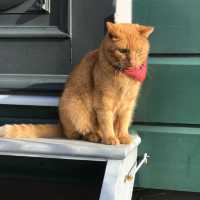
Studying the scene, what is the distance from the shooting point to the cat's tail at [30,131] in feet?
6.00

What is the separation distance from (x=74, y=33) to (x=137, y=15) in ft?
1.11

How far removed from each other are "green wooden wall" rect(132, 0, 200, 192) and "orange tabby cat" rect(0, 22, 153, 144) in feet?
0.51

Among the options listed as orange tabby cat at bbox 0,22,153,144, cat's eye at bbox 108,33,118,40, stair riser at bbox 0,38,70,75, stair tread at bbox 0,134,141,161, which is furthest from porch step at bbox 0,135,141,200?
stair riser at bbox 0,38,70,75

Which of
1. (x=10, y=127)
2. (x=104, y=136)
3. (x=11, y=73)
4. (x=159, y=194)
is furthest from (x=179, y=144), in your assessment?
(x=11, y=73)

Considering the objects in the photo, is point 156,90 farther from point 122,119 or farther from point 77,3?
point 77,3

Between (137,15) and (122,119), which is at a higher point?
(137,15)

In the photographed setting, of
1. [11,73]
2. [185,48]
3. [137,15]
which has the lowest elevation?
[11,73]

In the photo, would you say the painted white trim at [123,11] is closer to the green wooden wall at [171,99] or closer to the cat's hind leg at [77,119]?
the green wooden wall at [171,99]

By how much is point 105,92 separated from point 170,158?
0.52 m

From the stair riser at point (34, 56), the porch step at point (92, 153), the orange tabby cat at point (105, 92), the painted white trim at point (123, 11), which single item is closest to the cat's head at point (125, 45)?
the orange tabby cat at point (105, 92)

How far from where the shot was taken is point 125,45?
1.72 meters

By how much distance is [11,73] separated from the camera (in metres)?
2.24

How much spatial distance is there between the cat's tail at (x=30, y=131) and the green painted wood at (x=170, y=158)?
0.40 meters

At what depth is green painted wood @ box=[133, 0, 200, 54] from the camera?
6.55 feet
